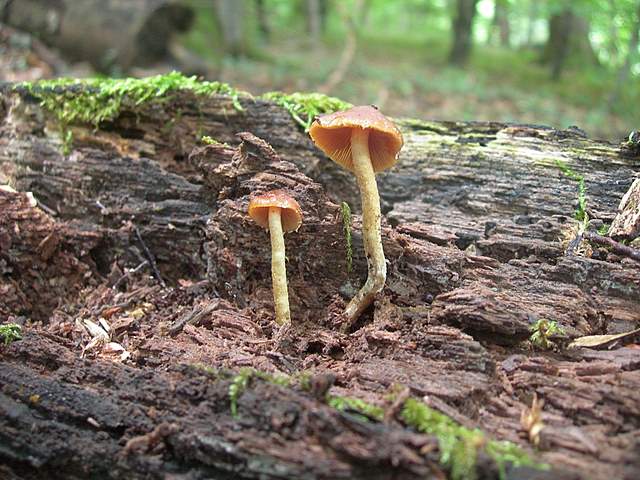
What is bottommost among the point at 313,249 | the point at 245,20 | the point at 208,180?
the point at 313,249

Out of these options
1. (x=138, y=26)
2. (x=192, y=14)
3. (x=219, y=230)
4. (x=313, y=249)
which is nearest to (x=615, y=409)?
(x=313, y=249)

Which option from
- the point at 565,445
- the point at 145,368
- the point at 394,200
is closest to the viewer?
the point at 565,445

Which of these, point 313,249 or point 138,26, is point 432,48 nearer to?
point 138,26

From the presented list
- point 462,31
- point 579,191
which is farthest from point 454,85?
point 579,191

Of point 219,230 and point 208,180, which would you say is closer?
point 219,230

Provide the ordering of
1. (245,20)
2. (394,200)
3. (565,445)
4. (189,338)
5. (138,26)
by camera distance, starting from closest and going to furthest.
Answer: (565,445) < (189,338) < (394,200) < (138,26) < (245,20)

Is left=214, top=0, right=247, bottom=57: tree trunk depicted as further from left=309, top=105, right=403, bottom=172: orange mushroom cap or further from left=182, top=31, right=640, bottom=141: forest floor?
Result: left=309, top=105, right=403, bottom=172: orange mushroom cap
